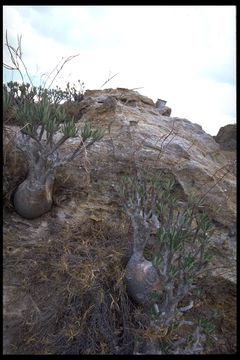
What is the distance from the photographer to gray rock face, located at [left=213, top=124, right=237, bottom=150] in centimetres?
873

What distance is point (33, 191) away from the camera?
132 inches

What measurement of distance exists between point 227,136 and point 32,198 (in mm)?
6862

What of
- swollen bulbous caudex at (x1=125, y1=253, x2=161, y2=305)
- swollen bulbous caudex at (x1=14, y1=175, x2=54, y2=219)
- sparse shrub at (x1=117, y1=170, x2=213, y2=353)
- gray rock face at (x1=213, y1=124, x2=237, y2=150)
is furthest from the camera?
gray rock face at (x1=213, y1=124, x2=237, y2=150)

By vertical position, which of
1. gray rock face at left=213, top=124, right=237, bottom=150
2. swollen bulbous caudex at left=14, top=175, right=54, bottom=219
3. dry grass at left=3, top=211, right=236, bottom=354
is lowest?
dry grass at left=3, top=211, right=236, bottom=354

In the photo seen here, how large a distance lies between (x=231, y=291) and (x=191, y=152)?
211 cm

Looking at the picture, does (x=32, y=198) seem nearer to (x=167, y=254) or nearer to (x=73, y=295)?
(x=73, y=295)

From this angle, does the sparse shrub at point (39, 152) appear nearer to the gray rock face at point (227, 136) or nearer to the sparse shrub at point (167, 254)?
the sparse shrub at point (167, 254)

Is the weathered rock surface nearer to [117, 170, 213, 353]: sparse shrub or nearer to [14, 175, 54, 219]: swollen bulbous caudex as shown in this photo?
[14, 175, 54, 219]: swollen bulbous caudex

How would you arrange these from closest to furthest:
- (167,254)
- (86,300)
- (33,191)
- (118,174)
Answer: (167,254) → (86,300) → (33,191) → (118,174)

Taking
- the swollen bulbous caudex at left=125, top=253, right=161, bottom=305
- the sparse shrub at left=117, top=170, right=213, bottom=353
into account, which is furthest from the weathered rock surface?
the swollen bulbous caudex at left=125, top=253, right=161, bottom=305

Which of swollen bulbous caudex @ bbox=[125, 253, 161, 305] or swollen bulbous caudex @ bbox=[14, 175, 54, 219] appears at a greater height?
swollen bulbous caudex @ bbox=[14, 175, 54, 219]

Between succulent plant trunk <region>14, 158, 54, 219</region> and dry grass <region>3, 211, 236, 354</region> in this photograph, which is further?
succulent plant trunk <region>14, 158, 54, 219</region>

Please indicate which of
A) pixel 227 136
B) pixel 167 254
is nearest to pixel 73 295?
pixel 167 254

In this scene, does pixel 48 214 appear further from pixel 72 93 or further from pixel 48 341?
pixel 72 93
